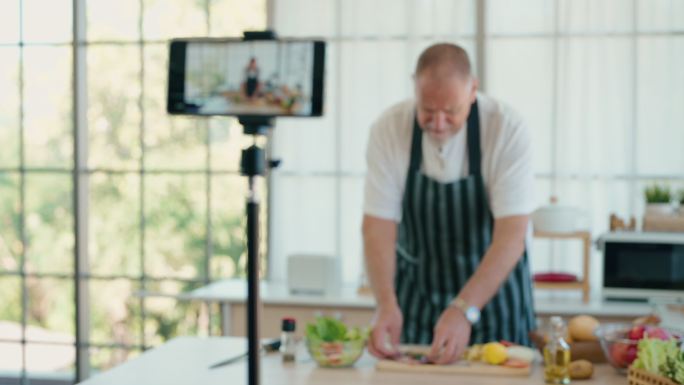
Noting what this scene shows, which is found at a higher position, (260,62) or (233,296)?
(260,62)

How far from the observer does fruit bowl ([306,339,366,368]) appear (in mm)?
2859

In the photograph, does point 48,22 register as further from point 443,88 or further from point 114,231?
point 443,88

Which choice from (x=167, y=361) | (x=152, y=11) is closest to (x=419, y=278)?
(x=167, y=361)

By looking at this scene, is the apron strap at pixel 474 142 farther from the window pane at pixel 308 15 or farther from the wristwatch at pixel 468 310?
the window pane at pixel 308 15

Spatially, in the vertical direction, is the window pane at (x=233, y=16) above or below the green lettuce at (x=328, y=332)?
above

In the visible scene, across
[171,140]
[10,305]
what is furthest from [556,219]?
[10,305]

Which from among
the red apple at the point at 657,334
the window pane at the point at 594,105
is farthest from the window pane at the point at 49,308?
the red apple at the point at 657,334

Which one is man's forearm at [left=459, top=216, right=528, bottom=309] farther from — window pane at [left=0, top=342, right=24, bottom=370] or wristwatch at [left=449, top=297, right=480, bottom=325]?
window pane at [left=0, top=342, right=24, bottom=370]

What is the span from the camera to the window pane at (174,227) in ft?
35.3

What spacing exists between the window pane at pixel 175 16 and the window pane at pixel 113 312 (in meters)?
2.29

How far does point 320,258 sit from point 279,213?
1.57ft

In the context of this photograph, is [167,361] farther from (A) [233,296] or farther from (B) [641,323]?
(A) [233,296]

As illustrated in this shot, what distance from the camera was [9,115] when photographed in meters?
11.6

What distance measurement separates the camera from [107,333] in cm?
1128
